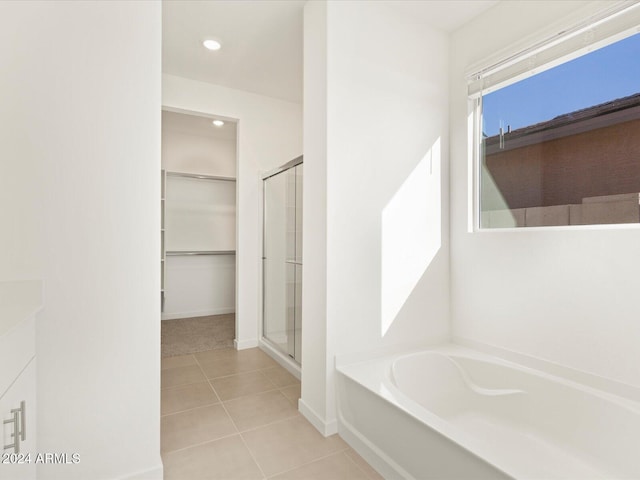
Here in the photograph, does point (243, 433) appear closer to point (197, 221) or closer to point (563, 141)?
point (563, 141)

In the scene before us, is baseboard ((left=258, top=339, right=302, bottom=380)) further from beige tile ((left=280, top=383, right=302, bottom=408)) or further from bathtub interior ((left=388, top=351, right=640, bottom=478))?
bathtub interior ((left=388, top=351, right=640, bottom=478))

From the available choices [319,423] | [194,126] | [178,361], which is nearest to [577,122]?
[319,423]

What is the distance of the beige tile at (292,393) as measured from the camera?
2402mm

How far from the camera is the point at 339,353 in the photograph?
202cm

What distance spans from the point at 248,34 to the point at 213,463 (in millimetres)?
2809

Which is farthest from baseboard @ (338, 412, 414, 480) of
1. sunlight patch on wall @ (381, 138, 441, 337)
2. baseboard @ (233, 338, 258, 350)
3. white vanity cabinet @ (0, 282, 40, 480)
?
baseboard @ (233, 338, 258, 350)

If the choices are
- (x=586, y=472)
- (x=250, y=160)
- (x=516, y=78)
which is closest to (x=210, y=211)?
(x=250, y=160)

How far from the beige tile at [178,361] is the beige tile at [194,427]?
0.92 m

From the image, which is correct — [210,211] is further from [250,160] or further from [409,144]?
[409,144]

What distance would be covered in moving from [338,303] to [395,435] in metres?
0.72

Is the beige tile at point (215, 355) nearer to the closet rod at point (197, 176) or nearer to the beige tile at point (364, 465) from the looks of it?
the beige tile at point (364, 465)

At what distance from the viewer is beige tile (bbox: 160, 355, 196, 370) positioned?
3072 mm

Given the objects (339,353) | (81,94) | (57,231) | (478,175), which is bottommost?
(339,353)

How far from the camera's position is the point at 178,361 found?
317 cm
